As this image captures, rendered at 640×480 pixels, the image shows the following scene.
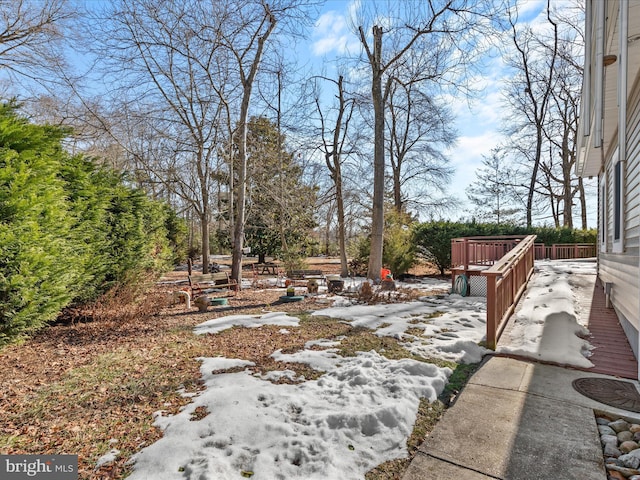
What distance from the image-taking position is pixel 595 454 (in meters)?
2.06

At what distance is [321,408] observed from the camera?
8.73ft

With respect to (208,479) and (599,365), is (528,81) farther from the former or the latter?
(208,479)

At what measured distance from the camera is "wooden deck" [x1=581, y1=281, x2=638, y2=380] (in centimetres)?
331

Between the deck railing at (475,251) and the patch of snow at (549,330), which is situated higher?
the deck railing at (475,251)

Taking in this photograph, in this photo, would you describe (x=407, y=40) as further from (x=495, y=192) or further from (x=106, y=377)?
(x=495, y=192)

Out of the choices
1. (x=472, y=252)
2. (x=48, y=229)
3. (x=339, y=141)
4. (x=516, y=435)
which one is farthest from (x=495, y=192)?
(x=48, y=229)

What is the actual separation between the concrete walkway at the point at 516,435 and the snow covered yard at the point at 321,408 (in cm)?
25

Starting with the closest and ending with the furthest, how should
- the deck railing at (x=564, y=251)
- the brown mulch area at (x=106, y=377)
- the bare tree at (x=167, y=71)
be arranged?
the brown mulch area at (x=106, y=377) → the bare tree at (x=167, y=71) → the deck railing at (x=564, y=251)

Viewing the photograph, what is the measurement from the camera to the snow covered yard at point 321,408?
79.6 inches

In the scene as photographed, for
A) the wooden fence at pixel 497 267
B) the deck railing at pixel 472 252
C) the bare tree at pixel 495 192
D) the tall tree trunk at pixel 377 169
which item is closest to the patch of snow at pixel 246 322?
the wooden fence at pixel 497 267

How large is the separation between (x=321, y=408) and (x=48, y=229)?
144 inches

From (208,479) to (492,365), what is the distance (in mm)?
2961

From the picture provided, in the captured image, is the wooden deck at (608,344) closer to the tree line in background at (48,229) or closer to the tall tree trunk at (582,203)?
the tree line in background at (48,229)

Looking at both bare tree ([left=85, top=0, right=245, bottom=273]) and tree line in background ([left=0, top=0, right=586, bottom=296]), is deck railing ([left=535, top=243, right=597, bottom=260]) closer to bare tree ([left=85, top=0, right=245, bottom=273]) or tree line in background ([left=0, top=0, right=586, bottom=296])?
tree line in background ([left=0, top=0, right=586, bottom=296])
